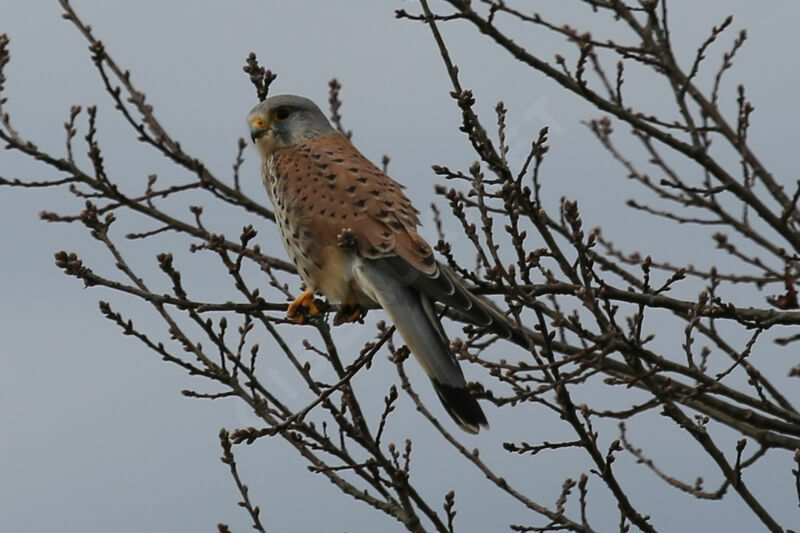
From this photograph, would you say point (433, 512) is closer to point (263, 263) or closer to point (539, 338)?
point (539, 338)

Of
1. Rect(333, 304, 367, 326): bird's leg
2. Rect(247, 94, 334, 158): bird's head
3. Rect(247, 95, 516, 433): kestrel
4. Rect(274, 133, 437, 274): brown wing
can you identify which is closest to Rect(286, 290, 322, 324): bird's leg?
Rect(247, 95, 516, 433): kestrel

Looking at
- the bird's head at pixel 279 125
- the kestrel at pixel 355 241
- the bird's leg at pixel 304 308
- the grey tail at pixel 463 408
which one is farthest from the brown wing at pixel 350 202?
the grey tail at pixel 463 408

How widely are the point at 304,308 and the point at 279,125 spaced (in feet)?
3.61

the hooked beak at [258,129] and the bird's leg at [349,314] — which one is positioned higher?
the hooked beak at [258,129]

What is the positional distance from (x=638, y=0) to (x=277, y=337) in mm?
1811

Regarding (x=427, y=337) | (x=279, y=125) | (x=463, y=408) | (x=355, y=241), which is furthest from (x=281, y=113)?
(x=463, y=408)

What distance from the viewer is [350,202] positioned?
4.41 metres

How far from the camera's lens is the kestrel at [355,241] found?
3854mm

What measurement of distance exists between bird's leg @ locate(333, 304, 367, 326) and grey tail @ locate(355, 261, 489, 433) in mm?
328

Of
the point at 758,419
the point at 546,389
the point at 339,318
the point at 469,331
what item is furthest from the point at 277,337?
the point at 758,419

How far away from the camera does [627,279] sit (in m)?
4.30

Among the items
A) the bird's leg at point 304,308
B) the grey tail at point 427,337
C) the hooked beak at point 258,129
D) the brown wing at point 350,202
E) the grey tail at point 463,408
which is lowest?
the grey tail at point 463,408

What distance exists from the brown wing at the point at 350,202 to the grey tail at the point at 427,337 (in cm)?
10

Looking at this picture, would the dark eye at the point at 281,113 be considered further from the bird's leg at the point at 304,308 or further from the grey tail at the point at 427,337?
the grey tail at the point at 427,337
